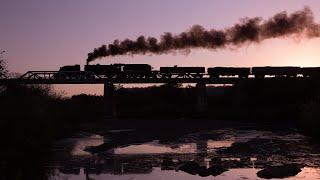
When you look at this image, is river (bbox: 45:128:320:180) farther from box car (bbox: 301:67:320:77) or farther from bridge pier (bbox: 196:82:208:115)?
box car (bbox: 301:67:320:77)

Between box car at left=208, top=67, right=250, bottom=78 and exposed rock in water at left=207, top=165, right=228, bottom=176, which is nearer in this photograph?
exposed rock in water at left=207, top=165, right=228, bottom=176

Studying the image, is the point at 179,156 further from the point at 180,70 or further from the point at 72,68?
the point at 72,68

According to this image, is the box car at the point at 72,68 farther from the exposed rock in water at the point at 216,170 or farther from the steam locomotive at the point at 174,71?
the exposed rock in water at the point at 216,170

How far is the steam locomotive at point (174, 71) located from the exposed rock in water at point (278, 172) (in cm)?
5132

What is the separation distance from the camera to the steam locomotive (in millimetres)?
72812

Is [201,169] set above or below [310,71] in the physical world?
below

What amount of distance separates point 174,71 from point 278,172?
52947 mm

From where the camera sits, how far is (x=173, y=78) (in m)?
72.3

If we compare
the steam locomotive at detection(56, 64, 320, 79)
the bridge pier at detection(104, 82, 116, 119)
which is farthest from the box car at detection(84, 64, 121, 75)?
the bridge pier at detection(104, 82, 116, 119)

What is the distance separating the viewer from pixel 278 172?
2080 cm

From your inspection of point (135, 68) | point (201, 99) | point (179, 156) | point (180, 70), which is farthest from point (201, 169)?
point (135, 68)

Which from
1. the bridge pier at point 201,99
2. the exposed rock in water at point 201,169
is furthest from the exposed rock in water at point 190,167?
the bridge pier at point 201,99

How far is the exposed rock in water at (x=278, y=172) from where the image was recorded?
20609 millimetres

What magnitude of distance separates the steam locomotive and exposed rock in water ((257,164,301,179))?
51323 mm
